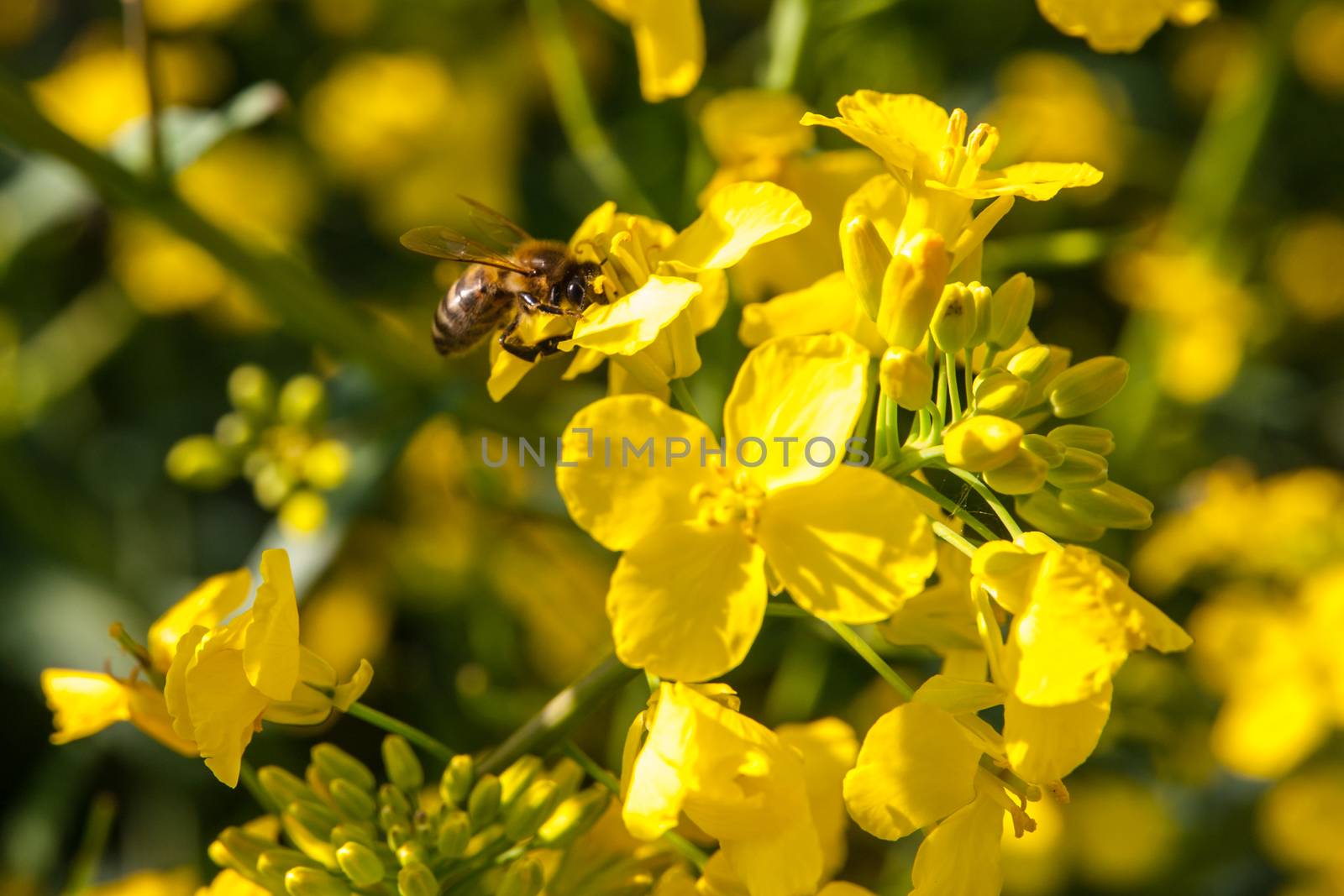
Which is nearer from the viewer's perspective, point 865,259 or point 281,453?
point 865,259

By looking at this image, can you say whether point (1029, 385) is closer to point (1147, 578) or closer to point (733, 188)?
point (733, 188)

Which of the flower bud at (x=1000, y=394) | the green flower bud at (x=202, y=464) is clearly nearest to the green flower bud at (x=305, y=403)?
the green flower bud at (x=202, y=464)

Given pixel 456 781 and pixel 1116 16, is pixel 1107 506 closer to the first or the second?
pixel 456 781

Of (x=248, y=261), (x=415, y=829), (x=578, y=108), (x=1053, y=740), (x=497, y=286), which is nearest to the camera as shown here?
(x=1053, y=740)

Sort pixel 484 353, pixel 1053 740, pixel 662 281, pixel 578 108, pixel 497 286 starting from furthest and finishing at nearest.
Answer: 1. pixel 484 353
2. pixel 578 108
3. pixel 497 286
4. pixel 662 281
5. pixel 1053 740

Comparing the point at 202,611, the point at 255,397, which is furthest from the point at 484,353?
the point at 202,611

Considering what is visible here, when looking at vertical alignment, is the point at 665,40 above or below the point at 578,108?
above

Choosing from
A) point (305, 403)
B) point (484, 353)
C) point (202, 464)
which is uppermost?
point (305, 403)
